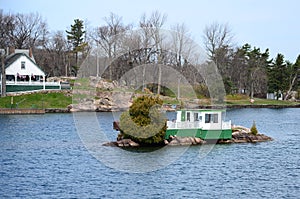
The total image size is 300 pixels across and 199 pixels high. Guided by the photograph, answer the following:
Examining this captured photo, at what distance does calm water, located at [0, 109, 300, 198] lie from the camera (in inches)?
1259

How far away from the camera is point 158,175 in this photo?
36594mm

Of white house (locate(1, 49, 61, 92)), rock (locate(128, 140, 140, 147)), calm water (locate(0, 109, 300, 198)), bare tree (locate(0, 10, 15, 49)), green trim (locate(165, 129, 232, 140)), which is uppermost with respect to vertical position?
bare tree (locate(0, 10, 15, 49))

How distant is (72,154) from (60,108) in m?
45.9

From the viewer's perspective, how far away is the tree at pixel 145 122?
4644 centimetres

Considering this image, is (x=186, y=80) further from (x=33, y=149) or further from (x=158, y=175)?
(x=158, y=175)

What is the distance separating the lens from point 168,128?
48625 millimetres

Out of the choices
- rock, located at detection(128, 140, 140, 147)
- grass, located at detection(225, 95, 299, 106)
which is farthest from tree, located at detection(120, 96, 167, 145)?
grass, located at detection(225, 95, 299, 106)

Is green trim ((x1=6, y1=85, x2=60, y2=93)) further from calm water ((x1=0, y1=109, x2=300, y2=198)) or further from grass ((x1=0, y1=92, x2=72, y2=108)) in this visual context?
calm water ((x1=0, y1=109, x2=300, y2=198))

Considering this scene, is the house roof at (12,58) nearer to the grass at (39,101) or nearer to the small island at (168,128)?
the grass at (39,101)

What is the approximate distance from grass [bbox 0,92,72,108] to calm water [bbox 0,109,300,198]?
32.4 m

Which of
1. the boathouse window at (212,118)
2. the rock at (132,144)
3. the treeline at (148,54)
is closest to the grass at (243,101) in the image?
the treeline at (148,54)

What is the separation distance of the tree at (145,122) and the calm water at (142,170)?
1915 millimetres

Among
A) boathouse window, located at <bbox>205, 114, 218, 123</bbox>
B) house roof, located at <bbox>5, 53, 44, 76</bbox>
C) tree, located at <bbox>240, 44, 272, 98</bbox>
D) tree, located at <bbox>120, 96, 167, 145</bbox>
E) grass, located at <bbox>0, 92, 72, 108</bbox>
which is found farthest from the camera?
tree, located at <bbox>240, 44, 272, 98</bbox>

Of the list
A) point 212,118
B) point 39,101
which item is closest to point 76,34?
point 39,101
